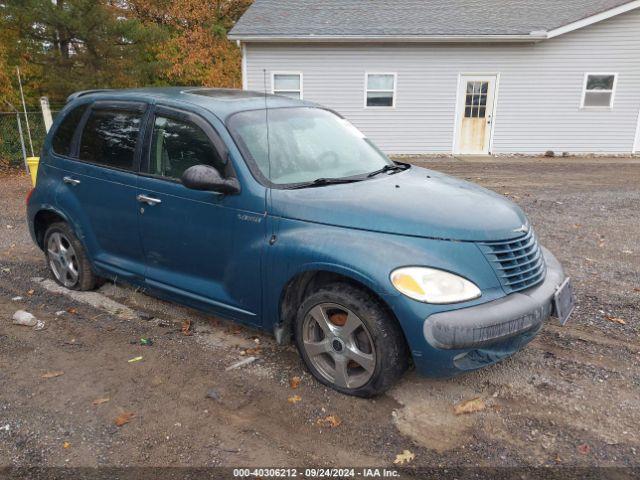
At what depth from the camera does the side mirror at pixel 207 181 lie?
11.1 ft

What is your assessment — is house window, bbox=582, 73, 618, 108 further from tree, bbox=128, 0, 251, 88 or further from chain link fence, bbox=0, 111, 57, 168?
chain link fence, bbox=0, 111, 57, 168

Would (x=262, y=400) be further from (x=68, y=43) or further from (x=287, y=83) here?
(x=68, y=43)

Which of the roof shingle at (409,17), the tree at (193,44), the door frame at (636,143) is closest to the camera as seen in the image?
the roof shingle at (409,17)

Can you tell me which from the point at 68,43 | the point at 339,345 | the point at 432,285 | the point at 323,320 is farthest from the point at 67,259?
the point at 68,43

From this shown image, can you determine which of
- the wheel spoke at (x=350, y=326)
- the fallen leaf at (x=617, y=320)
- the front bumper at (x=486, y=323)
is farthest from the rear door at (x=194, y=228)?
the fallen leaf at (x=617, y=320)

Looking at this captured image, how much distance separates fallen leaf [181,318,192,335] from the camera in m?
4.23

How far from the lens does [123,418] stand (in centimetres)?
311

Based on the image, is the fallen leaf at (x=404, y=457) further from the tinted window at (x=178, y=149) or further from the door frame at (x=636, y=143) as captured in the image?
the door frame at (x=636, y=143)

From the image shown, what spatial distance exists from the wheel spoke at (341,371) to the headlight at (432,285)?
0.71 meters

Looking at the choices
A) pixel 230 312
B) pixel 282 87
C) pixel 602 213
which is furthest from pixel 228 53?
pixel 230 312

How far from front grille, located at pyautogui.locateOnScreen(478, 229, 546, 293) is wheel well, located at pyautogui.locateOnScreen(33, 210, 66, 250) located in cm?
391

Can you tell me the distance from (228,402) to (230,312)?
2.30ft

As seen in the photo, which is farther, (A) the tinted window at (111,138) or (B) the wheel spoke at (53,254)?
(B) the wheel spoke at (53,254)

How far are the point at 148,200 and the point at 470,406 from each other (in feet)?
9.06
